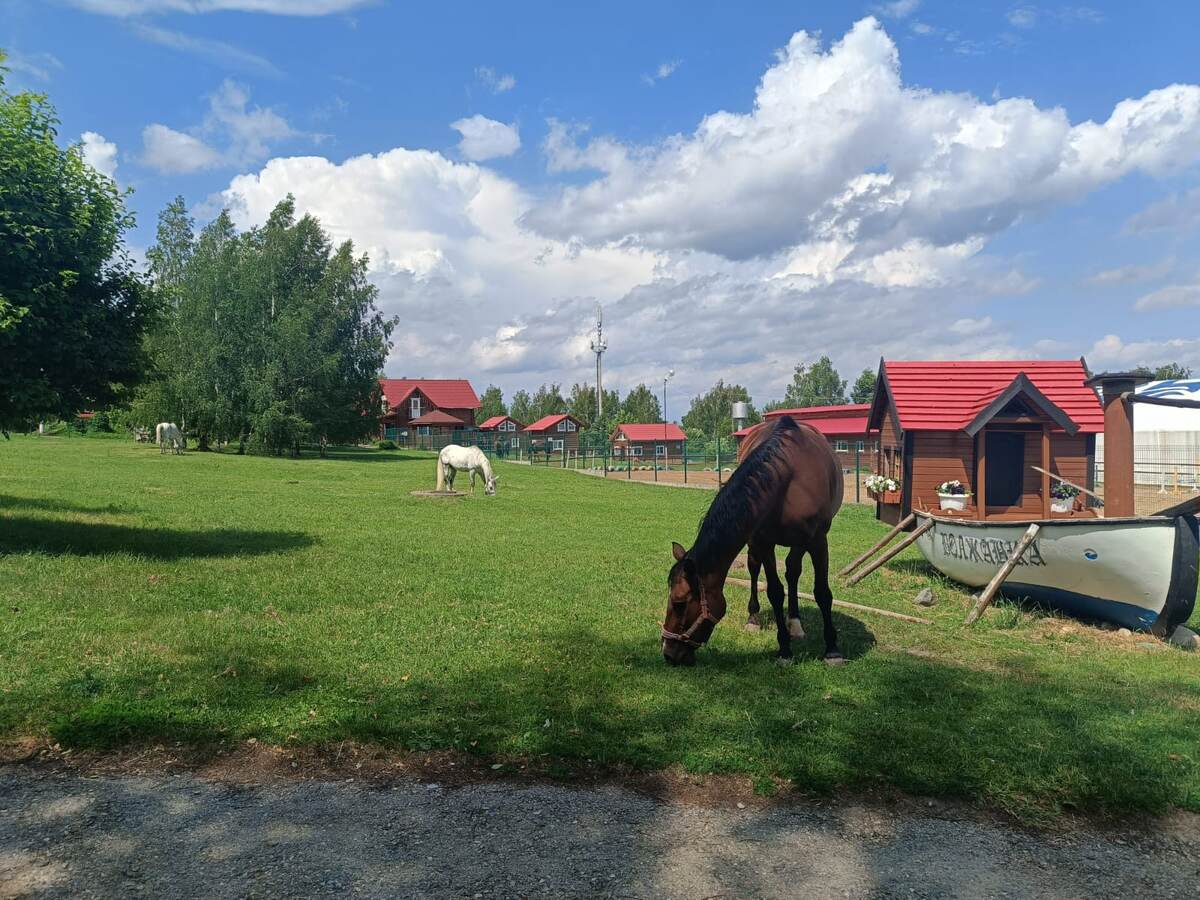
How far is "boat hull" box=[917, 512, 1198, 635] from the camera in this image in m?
7.82

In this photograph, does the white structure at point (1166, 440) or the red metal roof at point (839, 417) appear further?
the red metal roof at point (839, 417)

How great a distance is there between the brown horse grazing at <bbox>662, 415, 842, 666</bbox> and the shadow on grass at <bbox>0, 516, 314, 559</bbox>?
7.72 m

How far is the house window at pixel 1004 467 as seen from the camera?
1703 centimetres

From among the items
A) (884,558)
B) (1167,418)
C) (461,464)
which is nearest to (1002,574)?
(884,558)

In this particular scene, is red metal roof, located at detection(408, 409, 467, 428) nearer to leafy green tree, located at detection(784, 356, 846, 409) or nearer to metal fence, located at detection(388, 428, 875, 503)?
metal fence, located at detection(388, 428, 875, 503)

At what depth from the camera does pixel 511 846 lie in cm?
369

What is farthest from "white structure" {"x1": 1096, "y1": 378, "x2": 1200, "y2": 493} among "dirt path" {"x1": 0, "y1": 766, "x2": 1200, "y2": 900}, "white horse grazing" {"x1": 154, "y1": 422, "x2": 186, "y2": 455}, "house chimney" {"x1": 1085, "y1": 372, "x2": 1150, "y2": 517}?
"white horse grazing" {"x1": 154, "y1": 422, "x2": 186, "y2": 455}

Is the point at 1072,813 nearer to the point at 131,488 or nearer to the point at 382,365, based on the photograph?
the point at 131,488

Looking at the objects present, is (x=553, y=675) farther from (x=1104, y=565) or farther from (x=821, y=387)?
(x=821, y=387)

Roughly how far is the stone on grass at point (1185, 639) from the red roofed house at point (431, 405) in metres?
74.1

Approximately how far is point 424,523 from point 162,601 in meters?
8.10

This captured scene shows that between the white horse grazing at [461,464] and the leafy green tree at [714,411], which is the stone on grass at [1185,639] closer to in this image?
the white horse grazing at [461,464]

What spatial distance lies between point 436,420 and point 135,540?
69572 millimetres

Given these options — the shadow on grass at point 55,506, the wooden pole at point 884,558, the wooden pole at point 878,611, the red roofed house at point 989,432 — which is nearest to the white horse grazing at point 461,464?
the shadow on grass at point 55,506
